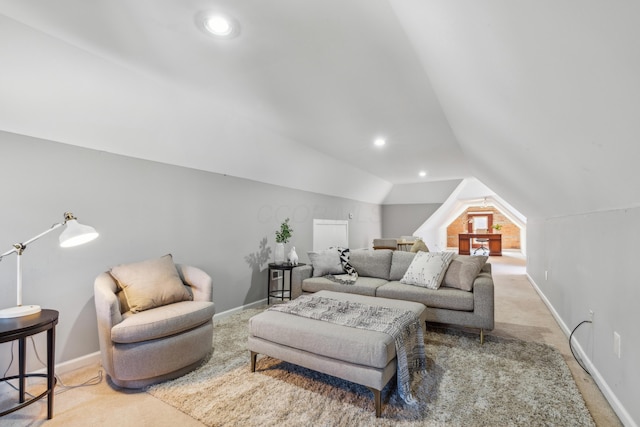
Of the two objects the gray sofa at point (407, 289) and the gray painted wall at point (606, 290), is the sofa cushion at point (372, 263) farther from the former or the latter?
the gray painted wall at point (606, 290)

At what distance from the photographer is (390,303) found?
2664mm

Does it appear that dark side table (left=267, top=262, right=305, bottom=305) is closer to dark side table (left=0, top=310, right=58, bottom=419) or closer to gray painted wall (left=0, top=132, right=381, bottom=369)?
gray painted wall (left=0, top=132, right=381, bottom=369)

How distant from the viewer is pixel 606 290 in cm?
203

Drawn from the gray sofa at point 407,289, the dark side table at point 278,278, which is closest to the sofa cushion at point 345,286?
the gray sofa at point 407,289

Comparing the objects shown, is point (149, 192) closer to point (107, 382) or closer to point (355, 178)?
point (107, 382)

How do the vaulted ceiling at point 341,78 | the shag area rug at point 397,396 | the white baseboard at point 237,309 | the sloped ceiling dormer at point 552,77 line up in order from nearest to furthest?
the sloped ceiling dormer at point 552,77 → the vaulted ceiling at point 341,78 → the shag area rug at point 397,396 → the white baseboard at point 237,309

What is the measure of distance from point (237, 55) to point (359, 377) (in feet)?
7.53

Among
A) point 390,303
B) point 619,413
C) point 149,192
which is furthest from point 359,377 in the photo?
point 149,192

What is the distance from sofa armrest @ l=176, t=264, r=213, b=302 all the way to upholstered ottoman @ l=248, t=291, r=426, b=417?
0.62 metres

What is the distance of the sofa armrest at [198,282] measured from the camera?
8.79ft

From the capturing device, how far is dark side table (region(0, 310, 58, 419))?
163 centimetres

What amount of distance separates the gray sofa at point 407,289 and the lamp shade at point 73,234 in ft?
7.45

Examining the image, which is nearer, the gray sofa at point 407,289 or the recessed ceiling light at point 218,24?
the recessed ceiling light at point 218,24

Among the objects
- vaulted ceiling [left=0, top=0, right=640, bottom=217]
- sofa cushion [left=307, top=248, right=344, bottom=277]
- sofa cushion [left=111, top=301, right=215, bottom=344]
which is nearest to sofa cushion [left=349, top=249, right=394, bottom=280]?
sofa cushion [left=307, top=248, right=344, bottom=277]
